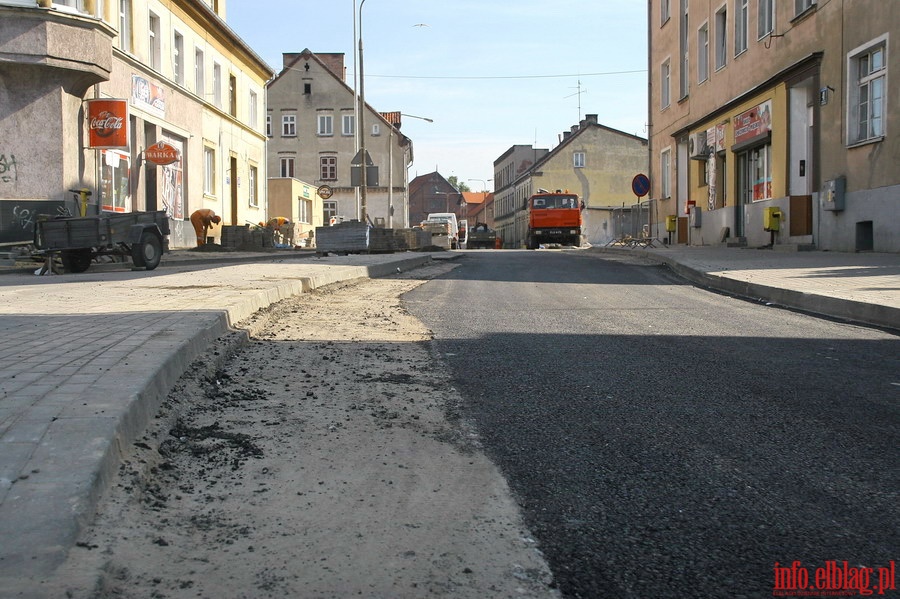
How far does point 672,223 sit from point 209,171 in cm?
1739

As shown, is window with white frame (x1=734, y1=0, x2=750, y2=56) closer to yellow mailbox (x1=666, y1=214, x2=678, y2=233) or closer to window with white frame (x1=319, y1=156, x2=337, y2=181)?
yellow mailbox (x1=666, y1=214, x2=678, y2=233)

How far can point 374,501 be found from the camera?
303cm

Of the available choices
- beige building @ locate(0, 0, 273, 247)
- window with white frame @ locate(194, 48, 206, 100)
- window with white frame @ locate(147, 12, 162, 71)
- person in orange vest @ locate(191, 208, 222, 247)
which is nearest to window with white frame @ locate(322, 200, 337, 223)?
beige building @ locate(0, 0, 273, 247)

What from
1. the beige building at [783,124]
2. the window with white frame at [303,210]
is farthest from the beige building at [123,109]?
the beige building at [783,124]

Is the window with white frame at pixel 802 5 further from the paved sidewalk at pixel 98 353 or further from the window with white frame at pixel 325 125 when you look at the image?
the window with white frame at pixel 325 125

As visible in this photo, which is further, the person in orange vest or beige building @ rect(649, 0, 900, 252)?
the person in orange vest

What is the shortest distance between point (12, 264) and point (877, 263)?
1586cm

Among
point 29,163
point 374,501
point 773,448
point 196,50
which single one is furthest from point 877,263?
point 196,50

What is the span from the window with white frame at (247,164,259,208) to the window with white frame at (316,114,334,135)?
26.0 m

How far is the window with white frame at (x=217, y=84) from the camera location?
1248 inches

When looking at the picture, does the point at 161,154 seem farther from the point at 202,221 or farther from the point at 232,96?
the point at 232,96

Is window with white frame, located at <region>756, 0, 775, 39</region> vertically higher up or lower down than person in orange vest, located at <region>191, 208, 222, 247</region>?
higher up

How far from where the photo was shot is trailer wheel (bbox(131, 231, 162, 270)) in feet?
50.3

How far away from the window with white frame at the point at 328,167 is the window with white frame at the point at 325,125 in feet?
6.08
